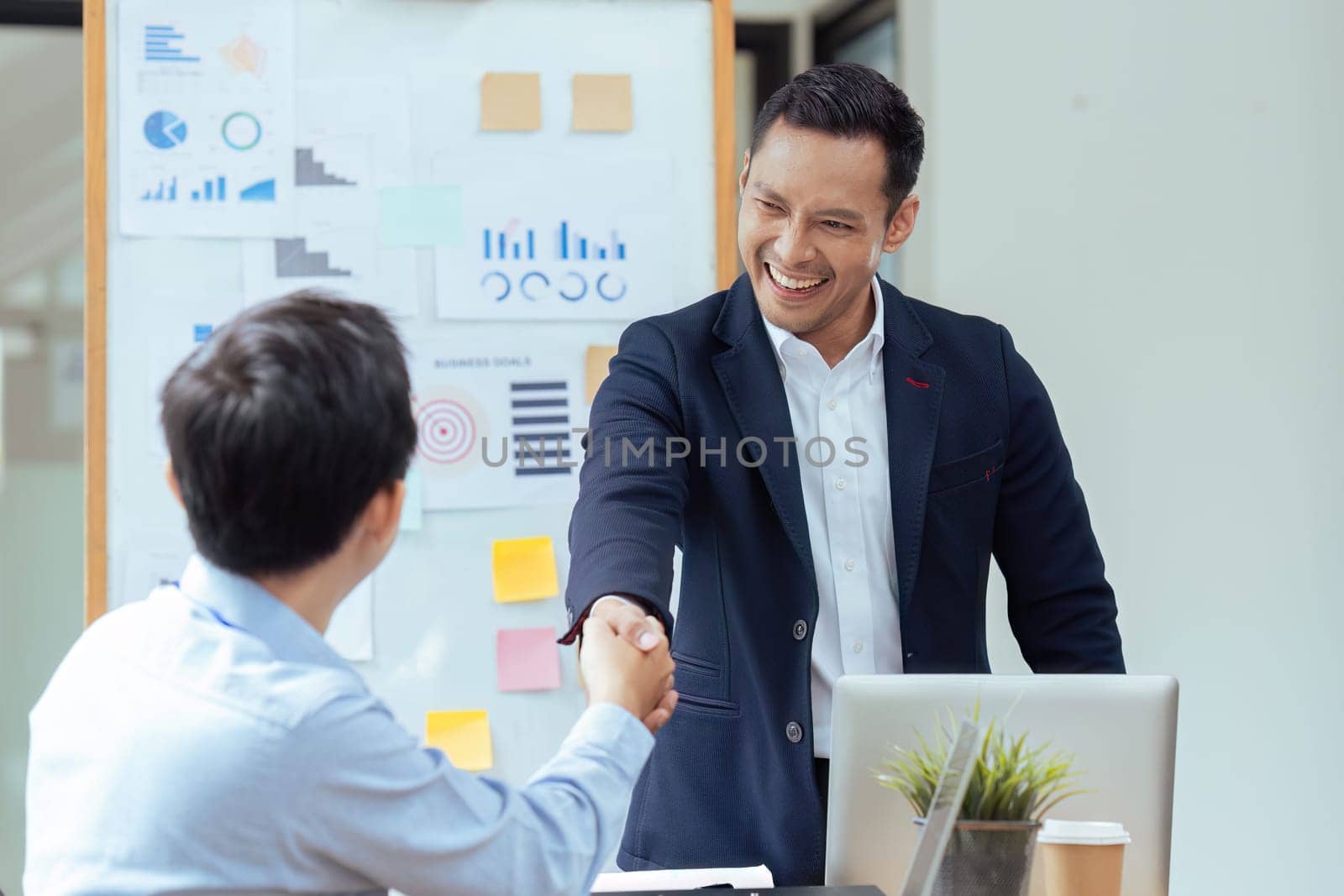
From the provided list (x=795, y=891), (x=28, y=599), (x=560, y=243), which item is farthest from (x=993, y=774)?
(x=28, y=599)

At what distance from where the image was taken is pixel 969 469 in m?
1.77

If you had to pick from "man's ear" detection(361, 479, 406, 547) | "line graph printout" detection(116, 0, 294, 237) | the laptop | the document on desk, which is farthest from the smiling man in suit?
"line graph printout" detection(116, 0, 294, 237)

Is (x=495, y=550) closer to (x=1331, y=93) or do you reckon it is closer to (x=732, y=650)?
(x=732, y=650)

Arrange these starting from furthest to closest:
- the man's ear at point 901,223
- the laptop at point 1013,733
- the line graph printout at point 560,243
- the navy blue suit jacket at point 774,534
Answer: the line graph printout at point 560,243
the man's ear at point 901,223
the navy blue suit jacket at point 774,534
the laptop at point 1013,733

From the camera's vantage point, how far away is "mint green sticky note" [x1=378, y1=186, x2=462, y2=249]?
101 inches

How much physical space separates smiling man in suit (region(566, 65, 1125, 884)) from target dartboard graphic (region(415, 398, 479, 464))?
Answer: 0.82m

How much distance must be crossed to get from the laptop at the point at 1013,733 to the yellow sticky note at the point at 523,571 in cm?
139

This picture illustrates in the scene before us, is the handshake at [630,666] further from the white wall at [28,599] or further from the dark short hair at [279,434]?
the white wall at [28,599]

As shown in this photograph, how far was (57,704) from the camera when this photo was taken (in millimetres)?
951

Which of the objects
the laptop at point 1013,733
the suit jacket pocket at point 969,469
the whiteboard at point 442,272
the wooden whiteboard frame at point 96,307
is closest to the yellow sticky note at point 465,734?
the whiteboard at point 442,272

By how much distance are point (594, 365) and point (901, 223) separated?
0.88 meters

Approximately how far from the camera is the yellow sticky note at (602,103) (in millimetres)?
2629

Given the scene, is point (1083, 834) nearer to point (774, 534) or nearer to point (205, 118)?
point (774, 534)

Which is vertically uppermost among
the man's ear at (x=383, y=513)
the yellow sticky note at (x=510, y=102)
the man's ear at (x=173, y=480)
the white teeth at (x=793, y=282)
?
the yellow sticky note at (x=510, y=102)
